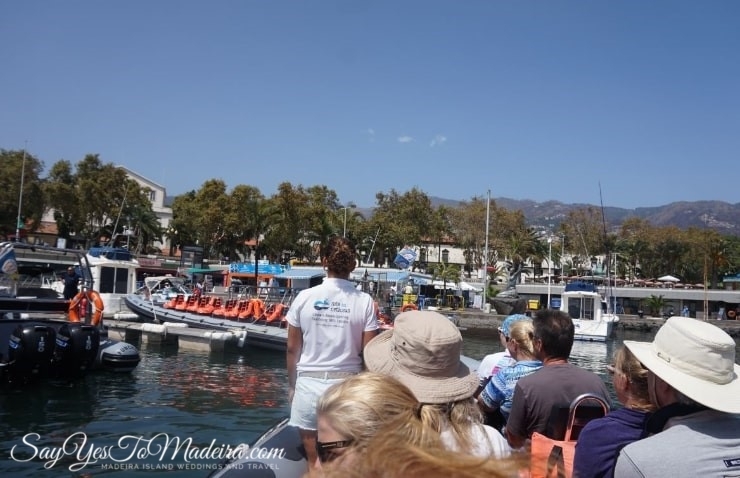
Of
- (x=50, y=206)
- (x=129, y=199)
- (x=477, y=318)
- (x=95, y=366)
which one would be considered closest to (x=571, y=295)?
(x=477, y=318)

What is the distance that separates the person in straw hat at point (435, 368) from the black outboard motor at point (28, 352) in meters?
9.10

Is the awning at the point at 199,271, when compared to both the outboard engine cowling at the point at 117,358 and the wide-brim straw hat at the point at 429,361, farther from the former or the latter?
the wide-brim straw hat at the point at 429,361

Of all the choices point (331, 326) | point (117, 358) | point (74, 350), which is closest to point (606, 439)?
point (331, 326)

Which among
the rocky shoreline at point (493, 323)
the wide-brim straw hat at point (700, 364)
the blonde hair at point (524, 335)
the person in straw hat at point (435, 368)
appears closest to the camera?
the wide-brim straw hat at point (700, 364)

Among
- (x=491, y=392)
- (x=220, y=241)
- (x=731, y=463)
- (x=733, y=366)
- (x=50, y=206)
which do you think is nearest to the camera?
(x=731, y=463)

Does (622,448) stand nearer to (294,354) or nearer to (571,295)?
(294,354)

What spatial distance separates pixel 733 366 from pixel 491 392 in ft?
5.39

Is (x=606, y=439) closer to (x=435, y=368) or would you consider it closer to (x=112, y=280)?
(x=435, y=368)

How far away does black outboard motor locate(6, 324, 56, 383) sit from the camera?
965 cm

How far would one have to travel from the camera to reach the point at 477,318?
3862 cm

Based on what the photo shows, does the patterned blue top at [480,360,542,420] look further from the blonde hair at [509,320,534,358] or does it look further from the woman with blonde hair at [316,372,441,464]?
the woman with blonde hair at [316,372,441,464]

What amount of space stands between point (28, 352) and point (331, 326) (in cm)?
833

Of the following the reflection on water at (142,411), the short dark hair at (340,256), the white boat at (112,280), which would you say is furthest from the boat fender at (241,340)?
the short dark hair at (340,256)

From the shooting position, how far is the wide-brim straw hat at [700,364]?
1.99 m
